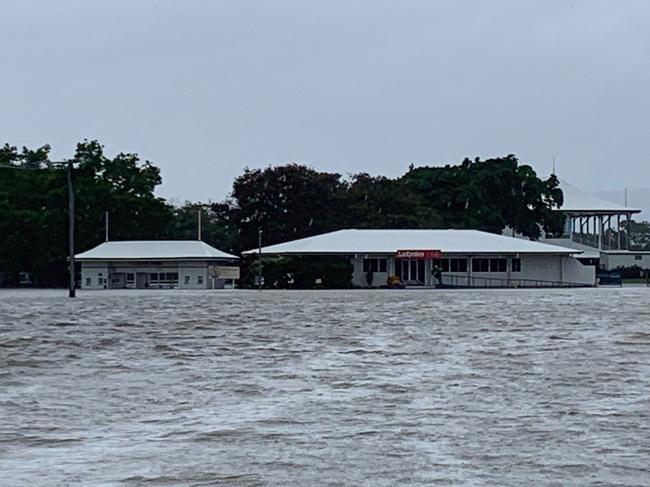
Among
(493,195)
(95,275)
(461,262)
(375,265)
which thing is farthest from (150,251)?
(493,195)

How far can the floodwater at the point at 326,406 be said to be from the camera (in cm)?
1023

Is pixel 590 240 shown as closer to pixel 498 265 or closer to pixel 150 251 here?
pixel 498 265

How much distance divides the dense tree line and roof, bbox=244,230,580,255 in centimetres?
460

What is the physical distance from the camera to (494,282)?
74.4 m

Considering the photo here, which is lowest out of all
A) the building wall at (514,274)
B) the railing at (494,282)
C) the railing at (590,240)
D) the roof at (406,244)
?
the railing at (494,282)

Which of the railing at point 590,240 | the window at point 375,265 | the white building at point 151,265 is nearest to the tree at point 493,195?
the railing at point 590,240

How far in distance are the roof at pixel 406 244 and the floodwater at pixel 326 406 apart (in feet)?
144

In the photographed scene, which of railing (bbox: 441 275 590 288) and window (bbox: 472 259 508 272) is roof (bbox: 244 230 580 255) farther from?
railing (bbox: 441 275 590 288)

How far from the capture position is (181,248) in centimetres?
7712

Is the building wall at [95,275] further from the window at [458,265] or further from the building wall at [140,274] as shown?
the window at [458,265]

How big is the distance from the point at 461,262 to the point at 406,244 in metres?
3.59

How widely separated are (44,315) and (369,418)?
2392 centimetres

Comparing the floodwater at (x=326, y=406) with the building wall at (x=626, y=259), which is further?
the building wall at (x=626, y=259)

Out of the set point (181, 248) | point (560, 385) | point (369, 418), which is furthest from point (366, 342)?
point (181, 248)
